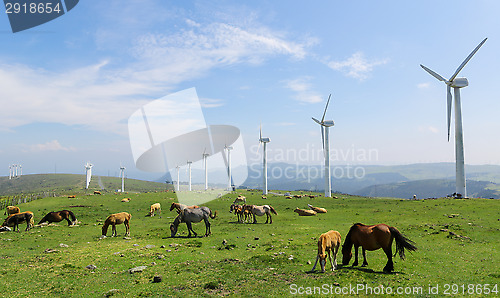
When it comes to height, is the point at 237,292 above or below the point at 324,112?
below

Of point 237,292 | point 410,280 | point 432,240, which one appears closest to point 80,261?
point 237,292

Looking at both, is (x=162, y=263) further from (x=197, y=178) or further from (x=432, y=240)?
(x=197, y=178)

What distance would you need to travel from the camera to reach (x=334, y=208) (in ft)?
159

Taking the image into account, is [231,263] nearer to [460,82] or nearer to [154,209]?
[154,209]

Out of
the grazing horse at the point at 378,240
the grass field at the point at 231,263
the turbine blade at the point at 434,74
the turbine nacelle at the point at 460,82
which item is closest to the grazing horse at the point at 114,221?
the grass field at the point at 231,263

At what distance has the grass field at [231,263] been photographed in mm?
13188

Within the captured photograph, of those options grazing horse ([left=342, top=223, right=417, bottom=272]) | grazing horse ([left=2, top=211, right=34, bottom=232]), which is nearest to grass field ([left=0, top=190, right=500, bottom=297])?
grazing horse ([left=342, top=223, right=417, bottom=272])

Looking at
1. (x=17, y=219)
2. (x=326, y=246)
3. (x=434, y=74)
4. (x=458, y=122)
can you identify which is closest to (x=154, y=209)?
(x=17, y=219)

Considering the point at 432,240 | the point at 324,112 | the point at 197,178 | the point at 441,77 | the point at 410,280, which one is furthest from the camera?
the point at 197,178

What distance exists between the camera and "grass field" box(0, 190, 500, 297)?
13.2m

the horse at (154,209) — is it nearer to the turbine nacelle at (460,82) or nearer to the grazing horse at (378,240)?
the grazing horse at (378,240)

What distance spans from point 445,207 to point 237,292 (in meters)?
37.8

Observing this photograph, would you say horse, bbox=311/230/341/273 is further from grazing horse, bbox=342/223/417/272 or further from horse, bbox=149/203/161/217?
horse, bbox=149/203/161/217

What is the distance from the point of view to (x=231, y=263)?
56.9 ft
